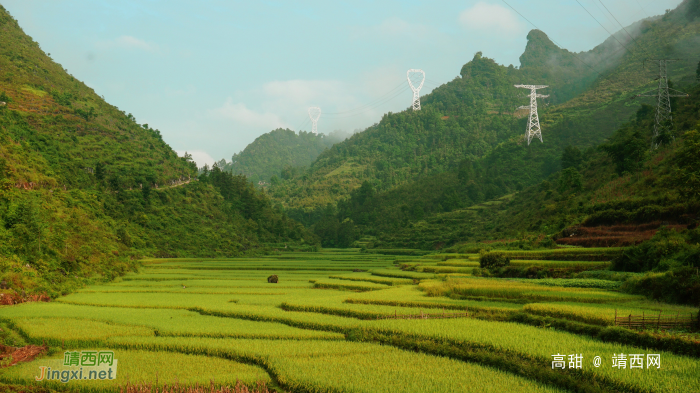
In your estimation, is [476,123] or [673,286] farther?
[476,123]

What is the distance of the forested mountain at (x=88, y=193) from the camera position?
2509 cm

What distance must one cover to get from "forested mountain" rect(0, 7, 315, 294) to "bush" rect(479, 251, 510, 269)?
2464 centimetres

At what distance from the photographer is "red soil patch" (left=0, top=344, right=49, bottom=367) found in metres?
11.8

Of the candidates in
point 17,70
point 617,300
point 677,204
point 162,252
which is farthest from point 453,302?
point 17,70

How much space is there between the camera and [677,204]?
25031mm

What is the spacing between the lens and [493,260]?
27734 mm

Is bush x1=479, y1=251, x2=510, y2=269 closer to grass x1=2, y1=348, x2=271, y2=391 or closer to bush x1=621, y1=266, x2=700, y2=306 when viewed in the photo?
bush x1=621, y1=266, x2=700, y2=306

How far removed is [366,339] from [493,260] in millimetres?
16322

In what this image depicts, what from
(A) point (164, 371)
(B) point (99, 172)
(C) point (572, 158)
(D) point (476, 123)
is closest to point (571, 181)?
(C) point (572, 158)

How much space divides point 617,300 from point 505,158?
74.9m

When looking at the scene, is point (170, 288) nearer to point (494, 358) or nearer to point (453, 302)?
point (453, 302)

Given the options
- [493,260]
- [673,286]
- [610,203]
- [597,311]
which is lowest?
[597,311]

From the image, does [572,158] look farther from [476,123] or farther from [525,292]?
[476,123]

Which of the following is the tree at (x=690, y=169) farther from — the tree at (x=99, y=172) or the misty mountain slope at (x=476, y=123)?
the misty mountain slope at (x=476, y=123)
